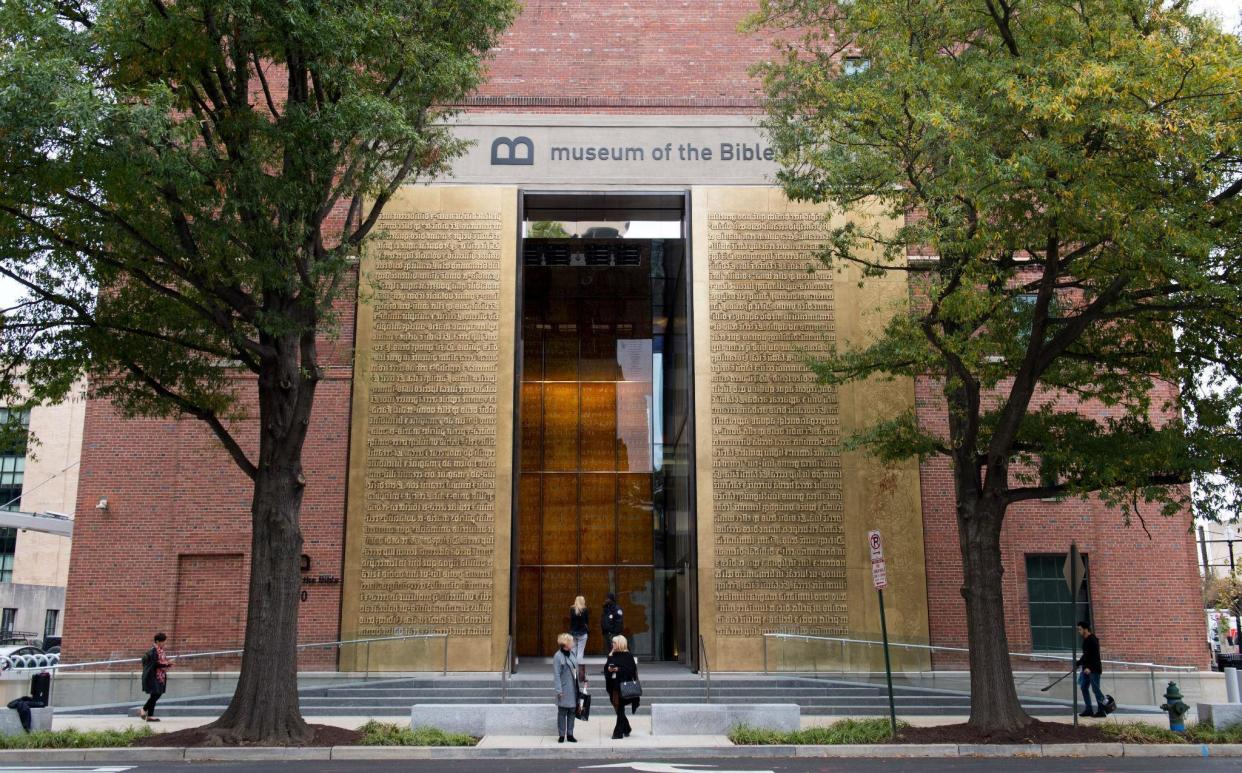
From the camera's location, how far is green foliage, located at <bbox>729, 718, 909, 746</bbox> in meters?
13.1

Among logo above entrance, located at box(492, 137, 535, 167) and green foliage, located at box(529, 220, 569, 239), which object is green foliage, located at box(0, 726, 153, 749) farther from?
green foliage, located at box(529, 220, 569, 239)

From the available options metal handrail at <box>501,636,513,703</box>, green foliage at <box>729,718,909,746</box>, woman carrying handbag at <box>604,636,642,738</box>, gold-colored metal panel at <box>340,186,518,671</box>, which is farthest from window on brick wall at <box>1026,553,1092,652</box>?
gold-colored metal panel at <box>340,186,518,671</box>

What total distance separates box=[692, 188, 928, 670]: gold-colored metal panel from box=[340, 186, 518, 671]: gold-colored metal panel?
4131 millimetres

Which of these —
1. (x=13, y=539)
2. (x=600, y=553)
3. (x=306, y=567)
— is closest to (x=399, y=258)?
(x=306, y=567)

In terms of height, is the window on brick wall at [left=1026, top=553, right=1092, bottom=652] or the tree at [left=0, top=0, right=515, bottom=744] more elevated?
→ the tree at [left=0, top=0, right=515, bottom=744]

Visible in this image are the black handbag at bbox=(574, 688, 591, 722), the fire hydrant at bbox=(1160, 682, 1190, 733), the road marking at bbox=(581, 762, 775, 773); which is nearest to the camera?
the road marking at bbox=(581, 762, 775, 773)

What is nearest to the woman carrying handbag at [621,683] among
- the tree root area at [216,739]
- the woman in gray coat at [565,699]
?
the woman in gray coat at [565,699]

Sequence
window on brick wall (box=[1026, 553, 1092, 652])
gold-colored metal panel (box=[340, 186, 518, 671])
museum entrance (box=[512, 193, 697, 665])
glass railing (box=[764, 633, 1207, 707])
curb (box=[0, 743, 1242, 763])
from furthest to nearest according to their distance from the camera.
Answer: museum entrance (box=[512, 193, 697, 665]), window on brick wall (box=[1026, 553, 1092, 652]), gold-colored metal panel (box=[340, 186, 518, 671]), glass railing (box=[764, 633, 1207, 707]), curb (box=[0, 743, 1242, 763])

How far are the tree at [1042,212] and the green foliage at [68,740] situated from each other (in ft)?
37.9

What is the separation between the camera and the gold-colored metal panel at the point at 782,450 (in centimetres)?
1923

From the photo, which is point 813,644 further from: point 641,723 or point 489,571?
point 489,571

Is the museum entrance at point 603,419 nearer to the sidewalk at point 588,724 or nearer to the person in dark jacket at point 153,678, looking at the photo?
the sidewalk at point 588,724

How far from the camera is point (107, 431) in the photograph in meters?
20.2

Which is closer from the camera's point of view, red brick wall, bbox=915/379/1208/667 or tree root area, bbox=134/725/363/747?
tree root area, bbox=134/725/363/747
